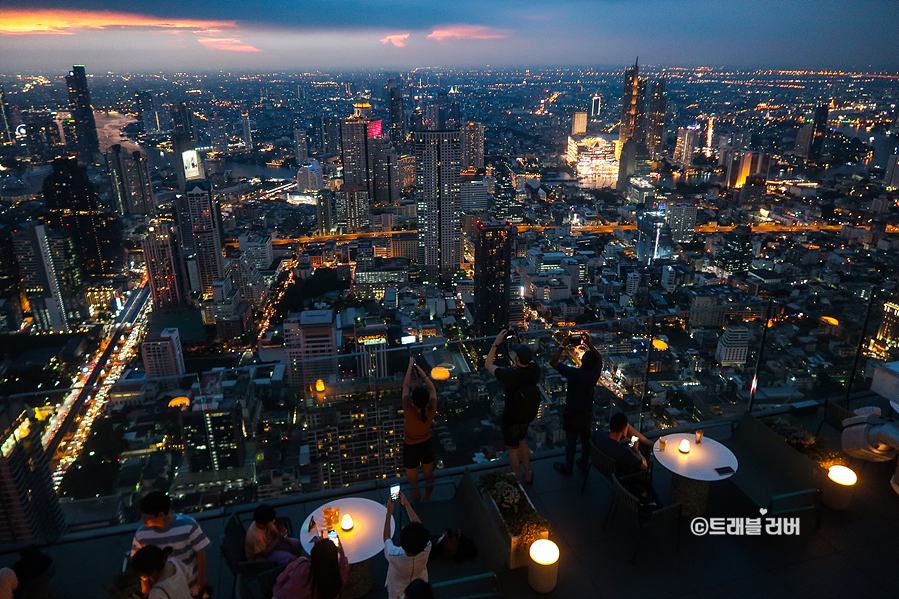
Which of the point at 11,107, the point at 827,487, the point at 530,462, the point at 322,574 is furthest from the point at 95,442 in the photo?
the point at 11,107

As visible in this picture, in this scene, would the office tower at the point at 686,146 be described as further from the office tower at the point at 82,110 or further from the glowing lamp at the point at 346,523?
the glowing lamp at the point at 346,523

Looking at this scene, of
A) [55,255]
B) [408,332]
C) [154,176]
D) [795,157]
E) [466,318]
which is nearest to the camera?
[408,332]

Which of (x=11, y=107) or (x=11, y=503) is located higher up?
(x=11, y=107)

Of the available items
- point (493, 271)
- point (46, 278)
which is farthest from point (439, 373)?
point (46, 278)

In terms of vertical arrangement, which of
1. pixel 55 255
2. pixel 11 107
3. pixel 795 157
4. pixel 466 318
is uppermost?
pixel 11 107

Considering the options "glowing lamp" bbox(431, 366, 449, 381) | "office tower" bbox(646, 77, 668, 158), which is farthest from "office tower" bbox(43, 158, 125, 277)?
"office tower" bbox(646, 77, 668, 158)

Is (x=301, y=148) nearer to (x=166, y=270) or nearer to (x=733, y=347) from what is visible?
(x=166, y=270)

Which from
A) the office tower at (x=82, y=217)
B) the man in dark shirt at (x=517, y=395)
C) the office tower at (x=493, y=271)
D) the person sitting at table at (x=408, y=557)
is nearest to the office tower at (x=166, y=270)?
the office tower at (x=82, y=217)

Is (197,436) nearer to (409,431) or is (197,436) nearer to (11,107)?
(409,431)
